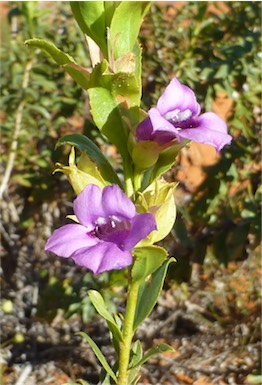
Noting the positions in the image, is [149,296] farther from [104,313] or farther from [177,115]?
[177,115]

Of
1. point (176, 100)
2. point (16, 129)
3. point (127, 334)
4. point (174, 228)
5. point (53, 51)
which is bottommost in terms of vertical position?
point (174, 228)

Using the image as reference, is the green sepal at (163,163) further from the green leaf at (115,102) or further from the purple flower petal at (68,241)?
the purple flower petal at (68,241)

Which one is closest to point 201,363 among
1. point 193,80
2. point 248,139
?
point 248,139

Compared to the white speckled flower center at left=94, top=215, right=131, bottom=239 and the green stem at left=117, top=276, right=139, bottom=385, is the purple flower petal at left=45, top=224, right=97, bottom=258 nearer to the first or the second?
the white speckled flower center at left=94, top=215, right=131, bottom=239

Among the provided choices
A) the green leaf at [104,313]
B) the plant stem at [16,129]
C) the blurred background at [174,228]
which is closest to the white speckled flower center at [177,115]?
the green leaf at [104,313]

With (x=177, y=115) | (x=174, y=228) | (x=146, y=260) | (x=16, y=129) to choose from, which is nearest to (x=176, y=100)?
(x=177, y=115)
